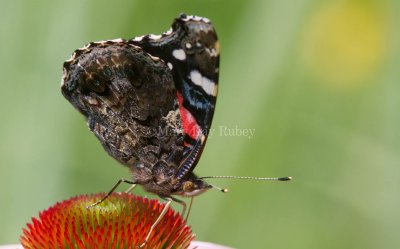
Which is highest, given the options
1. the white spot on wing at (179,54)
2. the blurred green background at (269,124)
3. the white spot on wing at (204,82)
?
the white spot on wing at (179,54)

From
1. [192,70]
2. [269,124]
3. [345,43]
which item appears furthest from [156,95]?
[345,43]

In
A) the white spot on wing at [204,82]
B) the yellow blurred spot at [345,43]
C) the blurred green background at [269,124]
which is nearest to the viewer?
the white spot on wing at [204,82]

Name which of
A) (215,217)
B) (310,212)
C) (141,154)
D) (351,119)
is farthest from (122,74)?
(351,119)

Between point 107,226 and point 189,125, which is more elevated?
point 189,125

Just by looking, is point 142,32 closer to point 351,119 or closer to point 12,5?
point 12,5

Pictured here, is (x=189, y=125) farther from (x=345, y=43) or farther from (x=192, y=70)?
(x=345, y=43)

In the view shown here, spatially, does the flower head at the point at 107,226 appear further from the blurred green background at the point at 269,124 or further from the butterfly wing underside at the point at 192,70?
the blurred green background at the point at 269,124

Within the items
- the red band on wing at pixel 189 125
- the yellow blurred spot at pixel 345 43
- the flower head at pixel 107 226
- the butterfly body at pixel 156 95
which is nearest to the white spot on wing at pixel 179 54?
the butterfly body at pixel 156 95

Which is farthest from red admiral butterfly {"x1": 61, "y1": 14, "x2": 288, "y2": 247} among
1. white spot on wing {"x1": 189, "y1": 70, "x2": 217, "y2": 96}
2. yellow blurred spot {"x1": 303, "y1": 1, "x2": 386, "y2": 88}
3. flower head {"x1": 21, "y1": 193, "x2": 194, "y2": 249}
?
yellow blurred spot {"x1": 303, "y1": 1, "x2": 386, "y2": 88}
